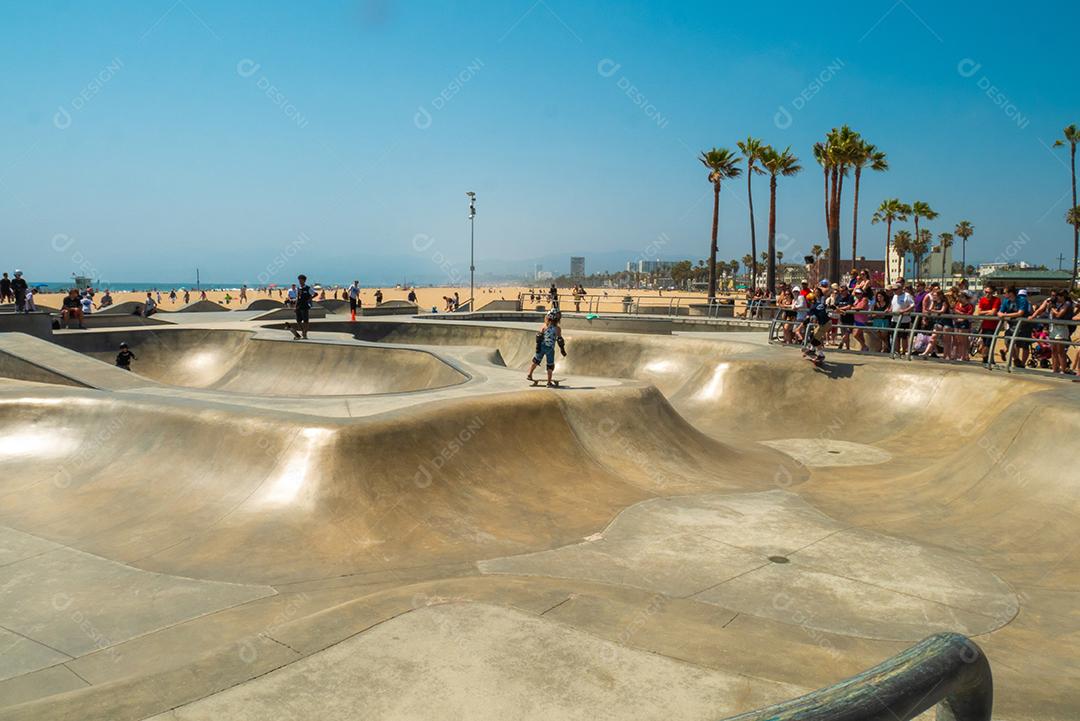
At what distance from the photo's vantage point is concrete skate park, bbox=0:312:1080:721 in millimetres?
4164

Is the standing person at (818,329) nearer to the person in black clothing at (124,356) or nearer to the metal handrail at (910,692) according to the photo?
the metal handrail at (910,692)

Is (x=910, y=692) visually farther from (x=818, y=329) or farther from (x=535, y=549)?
(x=818, y=329)

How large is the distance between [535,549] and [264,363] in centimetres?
1594

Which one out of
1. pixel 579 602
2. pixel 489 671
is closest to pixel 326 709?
pixel 489 671

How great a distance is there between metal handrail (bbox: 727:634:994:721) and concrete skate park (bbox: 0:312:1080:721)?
1 cm

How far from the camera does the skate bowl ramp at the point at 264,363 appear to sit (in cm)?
1884

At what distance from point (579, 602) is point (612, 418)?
6958mm

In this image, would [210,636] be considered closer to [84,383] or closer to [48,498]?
[48,498]

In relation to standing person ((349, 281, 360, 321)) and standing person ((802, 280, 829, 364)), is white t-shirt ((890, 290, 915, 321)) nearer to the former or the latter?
standing person ((802, 280, 829, 364))

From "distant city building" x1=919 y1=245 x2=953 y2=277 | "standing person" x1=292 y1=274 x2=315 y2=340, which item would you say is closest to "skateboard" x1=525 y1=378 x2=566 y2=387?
"standing person" x1=292 y1=274 x2=315 y2=340

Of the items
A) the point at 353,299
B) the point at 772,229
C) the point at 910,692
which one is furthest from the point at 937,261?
the point at 910,692

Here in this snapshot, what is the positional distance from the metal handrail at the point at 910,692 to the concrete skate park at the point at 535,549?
1 cm

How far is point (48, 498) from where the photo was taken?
32.7 feet

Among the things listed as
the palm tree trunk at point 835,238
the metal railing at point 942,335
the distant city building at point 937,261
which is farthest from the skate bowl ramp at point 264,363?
the distant city building at point 937,261
